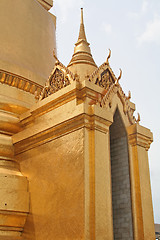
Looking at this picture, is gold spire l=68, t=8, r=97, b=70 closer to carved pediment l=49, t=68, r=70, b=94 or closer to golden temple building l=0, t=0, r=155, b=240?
golden temple building l=0, t=0, r=155, b=240

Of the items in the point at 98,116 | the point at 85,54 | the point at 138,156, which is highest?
the point at 85,54

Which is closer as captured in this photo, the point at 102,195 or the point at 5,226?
the point at 102,195

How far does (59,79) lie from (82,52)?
964 millimetres

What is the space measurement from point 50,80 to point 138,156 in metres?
1.83

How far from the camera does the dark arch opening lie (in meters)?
4.67

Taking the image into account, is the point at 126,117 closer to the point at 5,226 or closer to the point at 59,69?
the point at 59,69

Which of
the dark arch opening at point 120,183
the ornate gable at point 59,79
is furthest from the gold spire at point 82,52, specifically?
the dark arch opening at point 120,183

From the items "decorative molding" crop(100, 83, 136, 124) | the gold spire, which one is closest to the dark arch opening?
"decorative molding" crop(100, 83, 136, 124)

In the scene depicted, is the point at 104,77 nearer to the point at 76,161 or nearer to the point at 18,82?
the point at 76,161

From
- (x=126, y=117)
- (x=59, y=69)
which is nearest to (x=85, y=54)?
(x=59, y=69)

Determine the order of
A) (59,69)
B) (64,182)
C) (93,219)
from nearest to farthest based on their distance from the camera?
(93,219), (64,182), (59,69)

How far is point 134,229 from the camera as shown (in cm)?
455

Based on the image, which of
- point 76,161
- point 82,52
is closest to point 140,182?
point 76,161

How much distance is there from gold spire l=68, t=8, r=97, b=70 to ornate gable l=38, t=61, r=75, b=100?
19.9 inches
